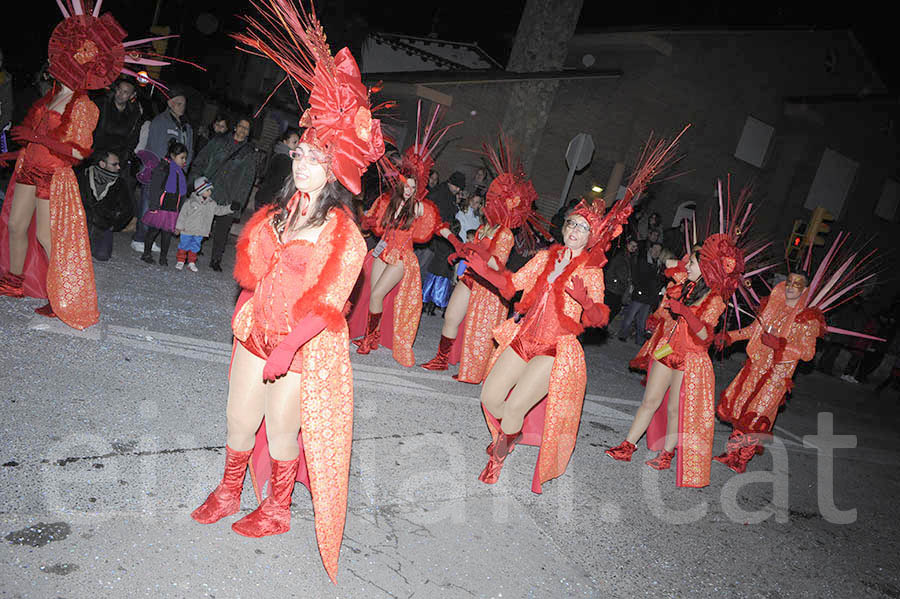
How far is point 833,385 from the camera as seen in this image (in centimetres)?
1286

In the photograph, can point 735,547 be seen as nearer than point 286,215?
No

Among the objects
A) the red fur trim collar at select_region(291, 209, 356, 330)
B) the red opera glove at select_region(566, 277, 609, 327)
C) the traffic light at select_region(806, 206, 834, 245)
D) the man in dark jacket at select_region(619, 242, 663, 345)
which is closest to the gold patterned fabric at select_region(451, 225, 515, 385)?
the red opera glove at select_region(566, 277, 609, 327)

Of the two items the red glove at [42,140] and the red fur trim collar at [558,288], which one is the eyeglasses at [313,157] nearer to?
the red fur trim collar at [558,288]

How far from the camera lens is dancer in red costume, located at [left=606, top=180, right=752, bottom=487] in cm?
482

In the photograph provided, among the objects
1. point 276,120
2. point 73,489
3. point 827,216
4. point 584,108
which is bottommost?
point 73,489

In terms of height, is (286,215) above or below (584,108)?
below

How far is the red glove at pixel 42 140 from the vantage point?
447cm

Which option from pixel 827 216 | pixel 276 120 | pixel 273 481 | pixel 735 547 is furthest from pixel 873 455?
pixel 276 120

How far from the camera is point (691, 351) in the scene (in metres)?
4.97

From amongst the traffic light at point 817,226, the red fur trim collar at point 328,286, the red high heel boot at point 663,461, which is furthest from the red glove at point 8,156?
the traffic light at point 817,226

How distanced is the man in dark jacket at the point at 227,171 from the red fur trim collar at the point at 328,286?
567 cm

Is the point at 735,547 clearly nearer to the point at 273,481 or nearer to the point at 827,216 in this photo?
the point at 273,481

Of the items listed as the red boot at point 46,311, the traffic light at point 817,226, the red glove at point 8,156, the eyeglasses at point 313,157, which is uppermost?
the traffic light at point 817,226

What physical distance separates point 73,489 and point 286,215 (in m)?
1.67
